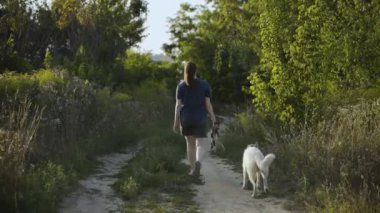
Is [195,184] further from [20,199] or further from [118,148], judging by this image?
[118,148]

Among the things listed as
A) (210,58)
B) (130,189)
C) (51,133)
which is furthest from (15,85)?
(210,58)

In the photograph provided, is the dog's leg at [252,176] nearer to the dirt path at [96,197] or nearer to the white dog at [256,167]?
the white dog at [256,167]

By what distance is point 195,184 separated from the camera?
10.0 meters

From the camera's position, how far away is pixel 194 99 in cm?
1012

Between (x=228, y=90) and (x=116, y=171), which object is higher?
(x=228, y=90)

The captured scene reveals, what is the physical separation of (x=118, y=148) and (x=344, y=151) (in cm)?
782

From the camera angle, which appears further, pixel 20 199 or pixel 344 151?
pixel 344 151

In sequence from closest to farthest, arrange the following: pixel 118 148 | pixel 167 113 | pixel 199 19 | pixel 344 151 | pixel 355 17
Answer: pixel 344 151
pixel 355 17
pixel 118 148
pixel 167 113
pixel 199 19

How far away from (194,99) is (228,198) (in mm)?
1957

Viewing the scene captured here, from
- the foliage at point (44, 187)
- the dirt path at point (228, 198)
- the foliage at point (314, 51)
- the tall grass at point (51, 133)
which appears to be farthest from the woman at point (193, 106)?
the foliage at point (314, 51)

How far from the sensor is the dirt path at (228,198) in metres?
8.32

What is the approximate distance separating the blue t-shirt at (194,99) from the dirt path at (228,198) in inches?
47.3

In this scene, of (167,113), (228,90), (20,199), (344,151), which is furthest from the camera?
(228,90)

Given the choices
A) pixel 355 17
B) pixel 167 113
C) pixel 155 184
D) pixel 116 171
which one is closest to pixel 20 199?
pixel 155 184
